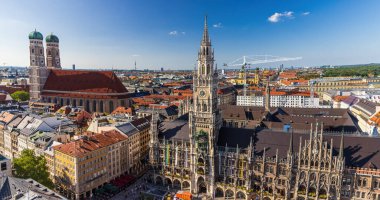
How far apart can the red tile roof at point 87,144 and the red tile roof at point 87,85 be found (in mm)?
88578

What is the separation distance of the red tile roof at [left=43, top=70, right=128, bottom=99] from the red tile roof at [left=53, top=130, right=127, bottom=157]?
8858 centimetres

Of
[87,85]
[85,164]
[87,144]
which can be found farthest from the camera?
[87,85]

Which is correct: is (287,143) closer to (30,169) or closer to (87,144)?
(87,144)

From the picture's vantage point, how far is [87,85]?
629ft

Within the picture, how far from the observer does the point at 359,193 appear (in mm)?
74875

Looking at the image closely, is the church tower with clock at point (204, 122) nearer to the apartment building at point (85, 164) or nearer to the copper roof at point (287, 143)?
the copper roof at point (287, 143)

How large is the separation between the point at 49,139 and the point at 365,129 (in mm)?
135533

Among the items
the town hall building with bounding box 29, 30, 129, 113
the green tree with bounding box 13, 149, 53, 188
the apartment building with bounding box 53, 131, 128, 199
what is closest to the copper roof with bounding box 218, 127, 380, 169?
the apartment building with bounding box 53, 131, 128, 199

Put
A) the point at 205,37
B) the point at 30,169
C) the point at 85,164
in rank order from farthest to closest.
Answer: the point at 205,37, the point at 85,164, the point at 30,169

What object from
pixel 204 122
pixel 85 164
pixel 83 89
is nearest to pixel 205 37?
pixel 204 122

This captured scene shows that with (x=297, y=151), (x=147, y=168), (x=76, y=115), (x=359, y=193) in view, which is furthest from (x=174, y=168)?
(x=76, y=115)

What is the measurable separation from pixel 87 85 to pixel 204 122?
12624cm

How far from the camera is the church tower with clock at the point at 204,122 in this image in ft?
289

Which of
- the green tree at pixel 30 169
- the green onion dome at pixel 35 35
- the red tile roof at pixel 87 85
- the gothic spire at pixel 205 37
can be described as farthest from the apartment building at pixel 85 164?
the green onion dome at pixel 35 35
